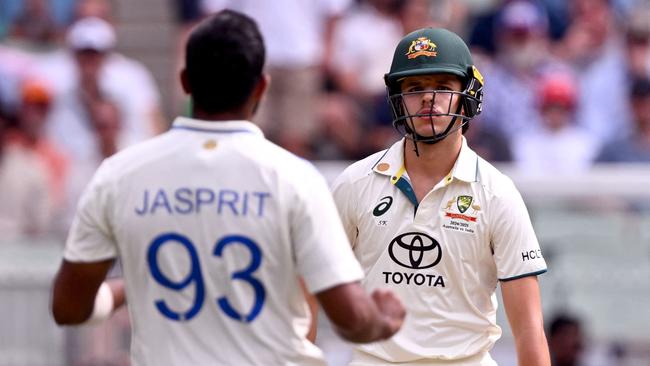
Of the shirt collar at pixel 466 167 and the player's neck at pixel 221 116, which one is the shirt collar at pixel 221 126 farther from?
the shirt collar at pixel 466 167

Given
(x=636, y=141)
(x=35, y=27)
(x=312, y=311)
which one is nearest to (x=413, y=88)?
(x=312, y=311)

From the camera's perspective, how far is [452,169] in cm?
602

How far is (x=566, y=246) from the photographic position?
10.9 metres

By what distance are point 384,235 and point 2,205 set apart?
5.90 m

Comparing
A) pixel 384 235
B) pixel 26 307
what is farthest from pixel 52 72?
pixel 384 235

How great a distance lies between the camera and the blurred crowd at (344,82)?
465 inches

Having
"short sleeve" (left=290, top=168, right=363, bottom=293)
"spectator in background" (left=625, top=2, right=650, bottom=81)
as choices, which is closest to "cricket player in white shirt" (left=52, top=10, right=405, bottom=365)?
"short sleeve" (left=290, top=168, right=363, bottom=293)

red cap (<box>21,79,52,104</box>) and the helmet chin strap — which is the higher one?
the helmet chin strap

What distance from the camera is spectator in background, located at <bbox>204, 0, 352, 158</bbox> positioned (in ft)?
41.0

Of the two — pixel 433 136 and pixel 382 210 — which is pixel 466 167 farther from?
pixel 382 210

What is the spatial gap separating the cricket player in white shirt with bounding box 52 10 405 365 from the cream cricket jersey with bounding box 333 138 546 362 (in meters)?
1.26

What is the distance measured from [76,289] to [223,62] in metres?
0.89

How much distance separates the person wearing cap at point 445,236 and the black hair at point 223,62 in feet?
4.76

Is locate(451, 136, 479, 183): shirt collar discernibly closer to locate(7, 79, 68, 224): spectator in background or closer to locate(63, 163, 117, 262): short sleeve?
locate(63, 163, 117, 262): short sleeve
